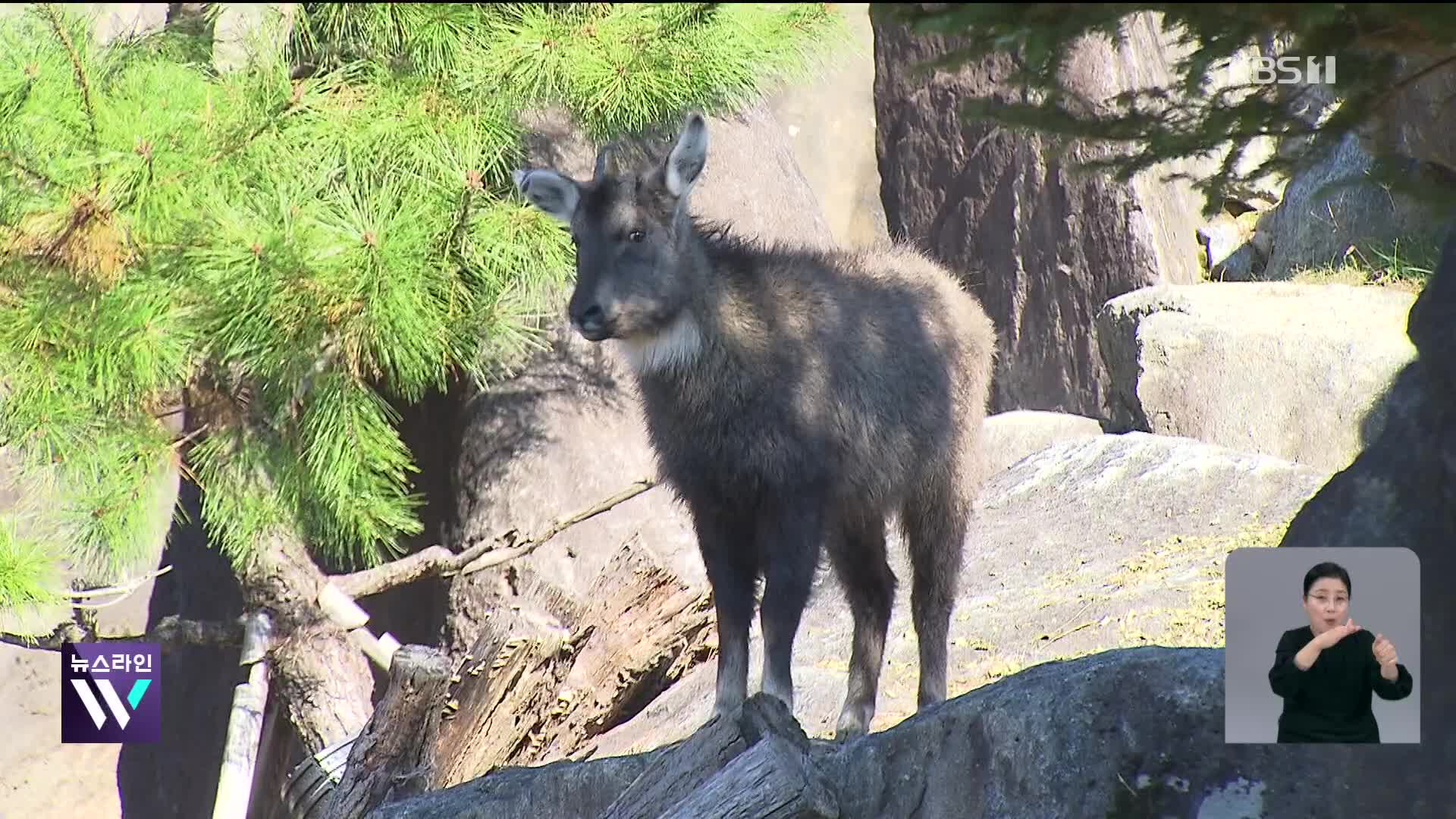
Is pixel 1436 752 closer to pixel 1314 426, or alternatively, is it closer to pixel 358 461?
pixel 358 461

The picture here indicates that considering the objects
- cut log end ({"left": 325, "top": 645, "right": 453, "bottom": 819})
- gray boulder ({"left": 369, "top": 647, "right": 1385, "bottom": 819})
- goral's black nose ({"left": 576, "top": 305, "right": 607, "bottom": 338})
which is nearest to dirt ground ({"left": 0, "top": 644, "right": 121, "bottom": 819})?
cut log end ({"left": 325, "top": 645, "right": 453, "bottom": 819})

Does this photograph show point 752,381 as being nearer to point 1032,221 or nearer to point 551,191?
point 551,191

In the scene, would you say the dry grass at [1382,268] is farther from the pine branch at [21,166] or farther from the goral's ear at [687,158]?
the pine branch at [21,166]

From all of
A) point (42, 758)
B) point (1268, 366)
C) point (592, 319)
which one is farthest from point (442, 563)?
point (42, 758)

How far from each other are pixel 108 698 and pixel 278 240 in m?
2.43

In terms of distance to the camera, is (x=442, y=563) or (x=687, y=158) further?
(x=442, y=563)

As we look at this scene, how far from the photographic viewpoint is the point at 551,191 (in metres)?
4.61

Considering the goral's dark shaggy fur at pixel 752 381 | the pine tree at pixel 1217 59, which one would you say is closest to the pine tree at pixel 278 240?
the goral's dark shaggy fur at pixel 752 381

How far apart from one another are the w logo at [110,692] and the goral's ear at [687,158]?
3.74 m

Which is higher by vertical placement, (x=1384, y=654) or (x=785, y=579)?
(x=1384, y=654)

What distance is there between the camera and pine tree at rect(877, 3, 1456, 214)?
7.12ft

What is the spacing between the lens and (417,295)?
240 inches

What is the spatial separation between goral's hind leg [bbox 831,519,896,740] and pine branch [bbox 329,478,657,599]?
1916 mm

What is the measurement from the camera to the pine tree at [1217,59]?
85.4 inches
